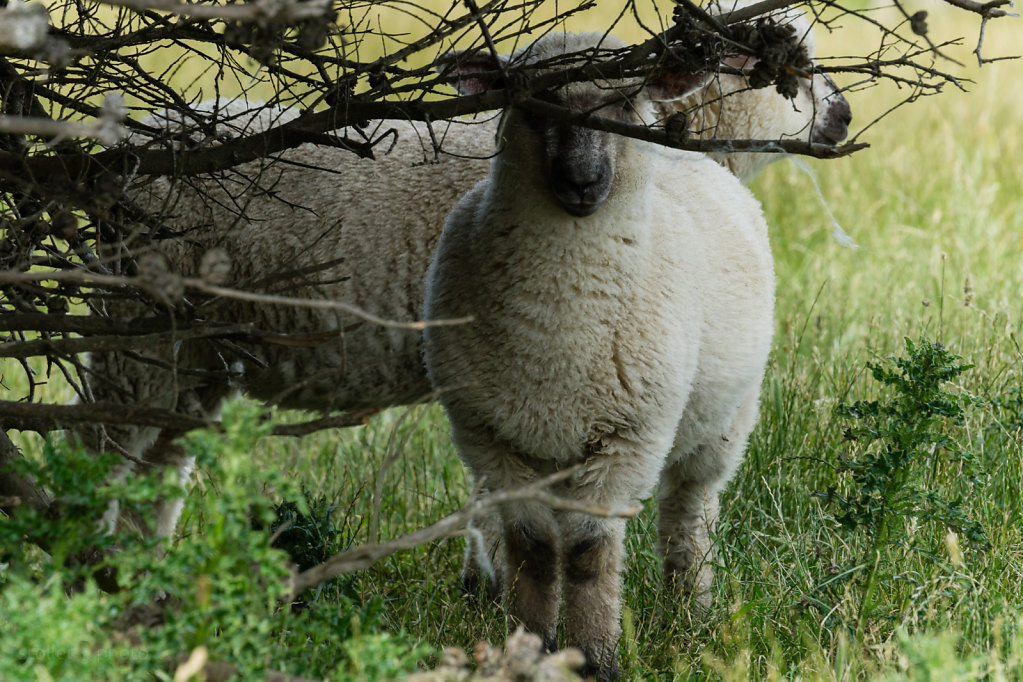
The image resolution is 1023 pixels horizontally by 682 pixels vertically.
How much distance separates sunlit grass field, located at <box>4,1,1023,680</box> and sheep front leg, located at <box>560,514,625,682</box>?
9cm

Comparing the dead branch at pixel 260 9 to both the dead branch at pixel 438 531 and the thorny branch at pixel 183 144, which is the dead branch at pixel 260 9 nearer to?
the thorny branch at pixel 183 144

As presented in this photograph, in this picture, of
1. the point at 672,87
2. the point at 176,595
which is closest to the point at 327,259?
the point at 672,87

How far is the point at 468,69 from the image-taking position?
3.15 metres

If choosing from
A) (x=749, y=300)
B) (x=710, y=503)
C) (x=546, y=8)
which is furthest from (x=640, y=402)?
(x=546, y=8)

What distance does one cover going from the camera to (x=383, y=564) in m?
4.06

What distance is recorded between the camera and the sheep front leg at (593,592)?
10.4 ft

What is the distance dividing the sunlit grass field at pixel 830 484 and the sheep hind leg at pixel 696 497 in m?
0.10

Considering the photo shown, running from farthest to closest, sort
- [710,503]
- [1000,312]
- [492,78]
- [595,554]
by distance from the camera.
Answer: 1. [1000,312]
2. [710,503]
3. [595,554]
4. [492,78]

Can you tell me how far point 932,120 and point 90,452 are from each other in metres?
7.61

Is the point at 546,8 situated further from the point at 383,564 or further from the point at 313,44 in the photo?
the point at 313,44

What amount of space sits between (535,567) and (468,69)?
1.44m

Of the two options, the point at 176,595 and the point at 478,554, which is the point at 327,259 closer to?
the point at 478,554

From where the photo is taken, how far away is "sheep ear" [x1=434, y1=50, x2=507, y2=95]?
278cm

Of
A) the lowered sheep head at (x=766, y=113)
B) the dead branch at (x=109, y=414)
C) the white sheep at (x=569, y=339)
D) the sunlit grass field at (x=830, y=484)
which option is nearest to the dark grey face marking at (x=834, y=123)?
the lowered sheep head at (x=766, y=113)
